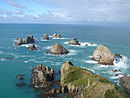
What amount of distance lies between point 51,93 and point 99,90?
680 inches

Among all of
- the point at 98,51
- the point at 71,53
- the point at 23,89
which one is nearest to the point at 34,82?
the point at 23,89

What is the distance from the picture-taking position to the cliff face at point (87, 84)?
183ft

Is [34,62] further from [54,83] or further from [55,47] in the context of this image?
[54,83]

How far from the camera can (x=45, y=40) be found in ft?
609

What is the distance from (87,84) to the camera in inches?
2517

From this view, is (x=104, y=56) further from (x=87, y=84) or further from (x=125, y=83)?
(x=87, y=84)

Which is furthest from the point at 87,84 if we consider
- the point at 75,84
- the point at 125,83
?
the point at 125,83

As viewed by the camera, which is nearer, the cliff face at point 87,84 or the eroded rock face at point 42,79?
the cliff face at point 87,84

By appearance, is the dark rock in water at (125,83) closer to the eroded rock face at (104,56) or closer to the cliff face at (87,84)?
the cliff face at (87,84)

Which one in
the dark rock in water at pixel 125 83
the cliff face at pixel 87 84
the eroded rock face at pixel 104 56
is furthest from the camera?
the eroded rock face at pixel 104 56

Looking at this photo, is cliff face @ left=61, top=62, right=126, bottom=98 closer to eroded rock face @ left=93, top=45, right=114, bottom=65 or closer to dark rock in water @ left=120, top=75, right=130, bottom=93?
dark rock in water @ left=120, top=75, right=130, bottom=93

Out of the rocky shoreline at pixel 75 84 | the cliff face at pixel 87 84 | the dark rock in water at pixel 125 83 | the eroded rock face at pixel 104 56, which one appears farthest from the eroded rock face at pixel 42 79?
the eroded rock face at pixel 104 56

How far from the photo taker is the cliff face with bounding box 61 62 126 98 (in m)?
55.7

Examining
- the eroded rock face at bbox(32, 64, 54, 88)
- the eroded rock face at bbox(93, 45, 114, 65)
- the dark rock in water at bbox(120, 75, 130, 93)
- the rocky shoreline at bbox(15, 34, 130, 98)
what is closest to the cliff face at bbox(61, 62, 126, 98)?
the rocky shoreline at bbox(15, 34, 130, 98)
